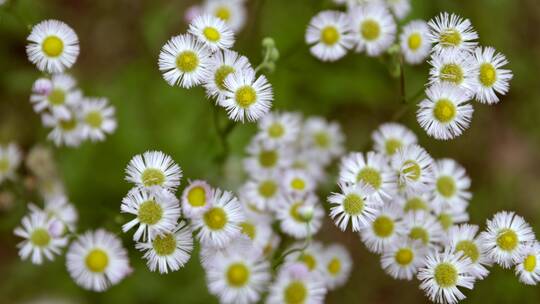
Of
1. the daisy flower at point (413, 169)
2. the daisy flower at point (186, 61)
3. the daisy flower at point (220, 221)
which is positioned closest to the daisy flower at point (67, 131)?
the daisy flower at point (186, 61)

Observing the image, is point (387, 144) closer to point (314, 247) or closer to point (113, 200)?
point (314, 247)

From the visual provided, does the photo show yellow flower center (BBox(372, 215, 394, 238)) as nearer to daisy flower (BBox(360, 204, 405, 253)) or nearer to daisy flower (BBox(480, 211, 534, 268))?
daisy flower (BBox(360, 204, 405, 253))

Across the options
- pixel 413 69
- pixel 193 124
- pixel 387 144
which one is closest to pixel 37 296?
pixel 193 124

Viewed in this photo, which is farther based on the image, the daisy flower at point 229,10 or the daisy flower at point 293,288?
the daisy flower at point 229,10

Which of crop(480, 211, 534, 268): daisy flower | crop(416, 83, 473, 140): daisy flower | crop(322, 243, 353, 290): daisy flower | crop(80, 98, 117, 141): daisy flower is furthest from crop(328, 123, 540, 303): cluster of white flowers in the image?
crop(80, 98, 117, 141): daisy flower

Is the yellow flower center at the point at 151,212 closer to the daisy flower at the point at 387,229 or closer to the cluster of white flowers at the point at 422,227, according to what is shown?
the cluster of white flowers at the point at 422,227

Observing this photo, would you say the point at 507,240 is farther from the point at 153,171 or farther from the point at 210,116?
the point at 210,116
